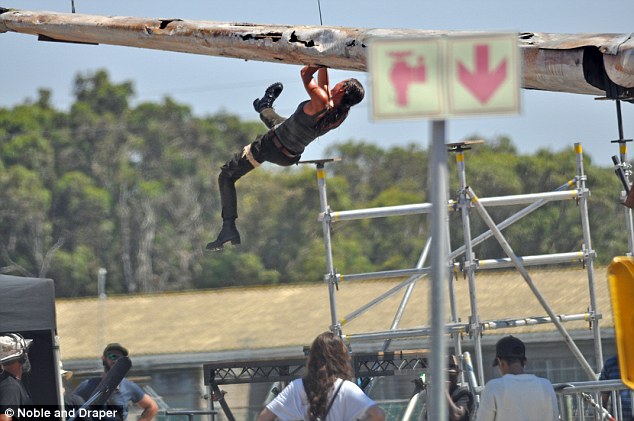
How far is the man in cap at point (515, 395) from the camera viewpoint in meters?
6.79

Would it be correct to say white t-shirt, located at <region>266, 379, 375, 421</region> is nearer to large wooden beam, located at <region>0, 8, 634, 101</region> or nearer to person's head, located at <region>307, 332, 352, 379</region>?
person's head, located at <region>307, 332, 352, 379</region>

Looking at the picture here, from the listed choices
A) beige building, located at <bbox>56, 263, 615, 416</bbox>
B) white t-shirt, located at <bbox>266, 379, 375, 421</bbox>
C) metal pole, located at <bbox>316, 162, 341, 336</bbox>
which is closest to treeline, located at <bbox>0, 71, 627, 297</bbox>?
beige building, located at <bbox>56, 263, 615, 416</bbox>

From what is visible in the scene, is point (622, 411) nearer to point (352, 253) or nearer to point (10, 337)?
point (10, 337)

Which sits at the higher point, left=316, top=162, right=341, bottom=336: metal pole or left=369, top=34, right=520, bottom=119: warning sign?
left=369, top=34, right=520, bottom=119: warning sign

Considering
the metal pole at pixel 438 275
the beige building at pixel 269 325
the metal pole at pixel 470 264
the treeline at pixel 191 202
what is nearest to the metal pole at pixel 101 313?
the beige building at pixel 269 325

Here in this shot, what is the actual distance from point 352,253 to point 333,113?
35765 mm

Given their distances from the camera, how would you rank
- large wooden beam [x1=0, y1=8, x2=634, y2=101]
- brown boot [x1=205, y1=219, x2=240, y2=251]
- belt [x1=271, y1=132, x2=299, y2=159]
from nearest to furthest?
large wooden beam [x1=0, y1=8, x2=634, y2=101], belt [x1=271, y1=132, x2=299, y2=159], brown boot [x1=205, y1=219, x2=240, y2=251]

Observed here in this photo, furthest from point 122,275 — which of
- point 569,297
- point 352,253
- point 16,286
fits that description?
point 16,286

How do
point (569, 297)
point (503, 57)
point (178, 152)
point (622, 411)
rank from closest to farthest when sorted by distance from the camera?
point (503, 57) → point (622, 411) → point (569, 297) → point (178, 152)

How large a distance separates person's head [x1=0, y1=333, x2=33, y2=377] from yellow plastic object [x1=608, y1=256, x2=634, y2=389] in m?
3.86

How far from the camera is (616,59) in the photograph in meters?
6.62

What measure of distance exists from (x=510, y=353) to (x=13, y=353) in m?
3.00

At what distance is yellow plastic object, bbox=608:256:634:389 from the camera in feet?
17.9

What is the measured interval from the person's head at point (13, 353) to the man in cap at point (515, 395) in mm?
2843
